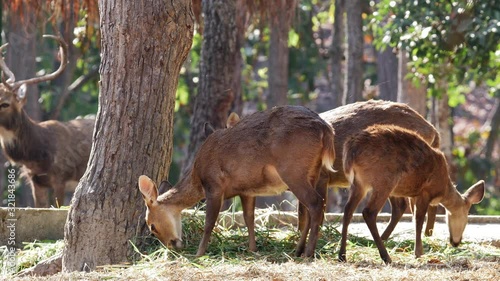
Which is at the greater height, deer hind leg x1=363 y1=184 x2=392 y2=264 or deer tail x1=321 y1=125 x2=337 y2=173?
deer tail x1=321 y1=125 x2=337 y2=173

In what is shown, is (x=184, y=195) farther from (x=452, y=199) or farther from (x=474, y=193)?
(x=474, y=193)

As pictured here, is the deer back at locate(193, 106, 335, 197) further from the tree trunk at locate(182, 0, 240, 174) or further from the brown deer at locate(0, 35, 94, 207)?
the brown deer at locate(0, 35, 94, 207)

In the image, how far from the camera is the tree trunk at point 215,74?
48.4 feet

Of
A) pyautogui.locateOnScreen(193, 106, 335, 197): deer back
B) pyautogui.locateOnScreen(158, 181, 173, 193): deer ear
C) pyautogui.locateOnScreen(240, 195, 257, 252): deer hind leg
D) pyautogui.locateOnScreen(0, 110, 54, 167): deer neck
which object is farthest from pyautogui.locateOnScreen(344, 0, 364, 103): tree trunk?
pyautogui.locateOnScreen(193, 106, 335, 197): deer back

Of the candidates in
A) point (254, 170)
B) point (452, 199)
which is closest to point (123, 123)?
point (254, 170)

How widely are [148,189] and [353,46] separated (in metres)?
9.33

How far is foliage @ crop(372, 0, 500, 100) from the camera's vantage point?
13969 millimetres

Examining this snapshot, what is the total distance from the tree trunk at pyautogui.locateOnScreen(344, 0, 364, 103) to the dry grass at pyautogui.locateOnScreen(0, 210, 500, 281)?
7.60 metres

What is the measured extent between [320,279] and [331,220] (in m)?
4.52

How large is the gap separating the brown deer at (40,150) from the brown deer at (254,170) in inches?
272

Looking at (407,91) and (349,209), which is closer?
(349,209)

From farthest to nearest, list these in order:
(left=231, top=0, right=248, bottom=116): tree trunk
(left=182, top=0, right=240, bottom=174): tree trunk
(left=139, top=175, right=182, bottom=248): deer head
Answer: (left=182, top=0, right=240, bottom=174): tree trunk → (left=231, top=0, right=248, bottom=116): tree trunk → (left=139, top=175, right=182, bottom=248): deer head

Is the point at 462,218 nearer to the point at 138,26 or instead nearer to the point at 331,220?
the point at 331,220

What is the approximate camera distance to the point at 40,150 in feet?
54.6
